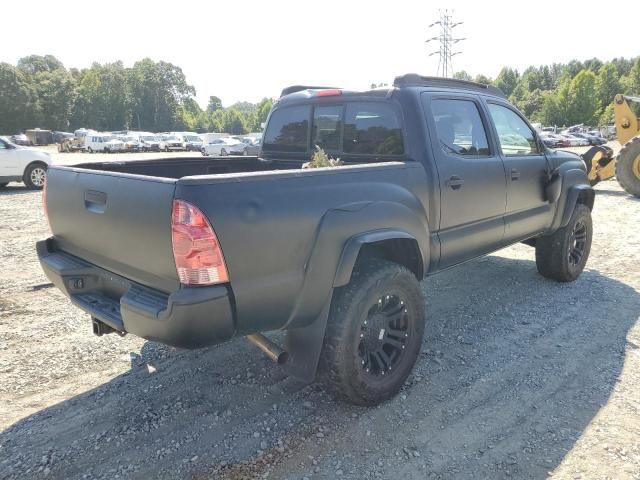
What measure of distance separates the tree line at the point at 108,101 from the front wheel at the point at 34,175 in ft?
242

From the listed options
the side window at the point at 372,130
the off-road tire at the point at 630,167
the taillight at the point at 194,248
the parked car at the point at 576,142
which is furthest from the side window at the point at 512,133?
the parked car at the point at 576,142

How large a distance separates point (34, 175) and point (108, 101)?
8526cm

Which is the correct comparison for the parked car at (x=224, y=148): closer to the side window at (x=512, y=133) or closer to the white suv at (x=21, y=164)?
the white suv at (x=21, y=164)

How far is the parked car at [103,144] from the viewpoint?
39.4 meters

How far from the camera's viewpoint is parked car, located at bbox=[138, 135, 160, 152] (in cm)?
4288

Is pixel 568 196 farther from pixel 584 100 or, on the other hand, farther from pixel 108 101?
pixel 108 101

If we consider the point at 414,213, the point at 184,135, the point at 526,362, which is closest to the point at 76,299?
the point at 414,213

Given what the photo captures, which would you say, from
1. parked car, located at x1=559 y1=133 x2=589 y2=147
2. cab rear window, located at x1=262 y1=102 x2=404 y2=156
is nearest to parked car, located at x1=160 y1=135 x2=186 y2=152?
parked car, located at x1=559 y1=133 x2=589 y2=147

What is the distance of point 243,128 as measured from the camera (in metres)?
109

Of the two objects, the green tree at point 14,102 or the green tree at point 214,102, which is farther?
the green tree at point 214,102

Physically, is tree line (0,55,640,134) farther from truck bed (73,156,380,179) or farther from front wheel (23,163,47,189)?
truck bed (73,156,380,179)

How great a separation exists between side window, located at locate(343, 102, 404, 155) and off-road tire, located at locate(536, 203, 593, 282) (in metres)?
2.70

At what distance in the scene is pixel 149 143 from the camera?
43438 mm

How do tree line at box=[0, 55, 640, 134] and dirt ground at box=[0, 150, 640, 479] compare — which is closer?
dirt ground at box=[0, 150, 640, 479]
